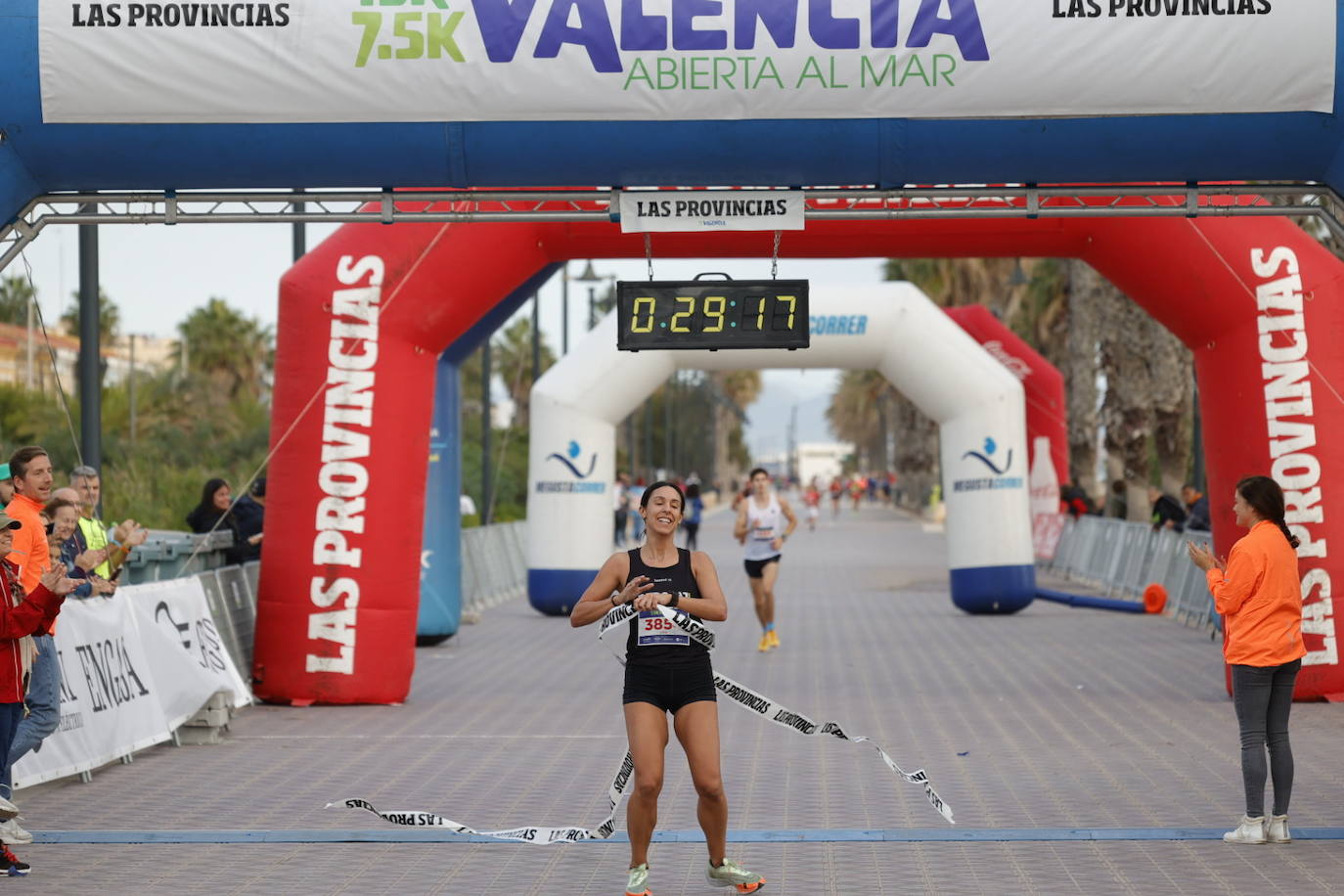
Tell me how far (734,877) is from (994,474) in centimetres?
1457

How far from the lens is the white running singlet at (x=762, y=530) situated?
1728cm

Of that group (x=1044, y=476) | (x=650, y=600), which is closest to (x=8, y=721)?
(x=650, y=600)

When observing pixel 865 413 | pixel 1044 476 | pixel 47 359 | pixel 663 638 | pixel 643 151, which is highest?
pixel 47 359

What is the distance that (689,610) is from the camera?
7168 millimetres

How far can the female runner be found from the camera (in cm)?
716

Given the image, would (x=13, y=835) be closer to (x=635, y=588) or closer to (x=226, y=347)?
(x=635, y=588)

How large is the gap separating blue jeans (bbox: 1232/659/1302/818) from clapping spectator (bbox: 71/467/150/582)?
19.1 ft

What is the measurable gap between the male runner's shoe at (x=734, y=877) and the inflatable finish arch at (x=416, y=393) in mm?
6709

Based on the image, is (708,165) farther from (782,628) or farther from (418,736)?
(782,628)

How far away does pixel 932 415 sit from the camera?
72.7ft

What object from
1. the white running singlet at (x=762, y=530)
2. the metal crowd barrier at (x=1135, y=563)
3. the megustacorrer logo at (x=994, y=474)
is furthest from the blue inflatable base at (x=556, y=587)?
the metal crowd barrier at (x=1135, y=563)

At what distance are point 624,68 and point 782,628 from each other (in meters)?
12.3

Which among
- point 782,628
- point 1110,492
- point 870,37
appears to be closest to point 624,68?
point 870,37

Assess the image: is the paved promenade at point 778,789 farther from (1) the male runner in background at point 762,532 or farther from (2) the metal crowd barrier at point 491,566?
(2) the metal crowd barrier at point 491,566
